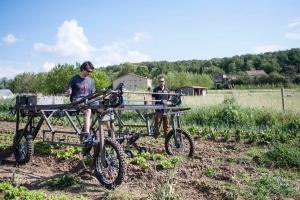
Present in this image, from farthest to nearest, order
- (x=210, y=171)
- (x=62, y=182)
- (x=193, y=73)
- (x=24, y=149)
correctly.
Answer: (x=193, y=73), (x=24, y=149), (x=210, y=171), (x=62, y=182)

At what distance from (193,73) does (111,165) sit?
93.0m

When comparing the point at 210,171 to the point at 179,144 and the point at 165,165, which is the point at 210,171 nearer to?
the point at 165,165

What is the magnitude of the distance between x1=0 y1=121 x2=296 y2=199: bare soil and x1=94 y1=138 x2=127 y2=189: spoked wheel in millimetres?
137

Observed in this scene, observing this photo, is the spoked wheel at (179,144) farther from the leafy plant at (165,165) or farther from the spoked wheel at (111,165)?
the spoked wheel at (111,165)

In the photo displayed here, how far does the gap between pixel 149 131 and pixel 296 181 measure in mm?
2735

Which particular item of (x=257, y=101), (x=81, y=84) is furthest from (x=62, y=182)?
(x=257, y=101)

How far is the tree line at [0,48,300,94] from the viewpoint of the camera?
2083 inches

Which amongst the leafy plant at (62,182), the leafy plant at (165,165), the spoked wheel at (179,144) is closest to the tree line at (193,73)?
the spoked wheel at (179,144)

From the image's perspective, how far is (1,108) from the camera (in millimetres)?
21531

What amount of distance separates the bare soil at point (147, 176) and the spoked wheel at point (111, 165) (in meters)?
0.14

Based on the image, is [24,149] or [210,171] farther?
[24,149]

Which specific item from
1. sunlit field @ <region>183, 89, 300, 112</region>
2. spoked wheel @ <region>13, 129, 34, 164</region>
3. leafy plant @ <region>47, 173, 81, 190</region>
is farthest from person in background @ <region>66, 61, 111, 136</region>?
sunlit field @ <region>183, 89, 300, 112</region>

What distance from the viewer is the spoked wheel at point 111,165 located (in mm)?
4012

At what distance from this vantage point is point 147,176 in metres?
4.54
